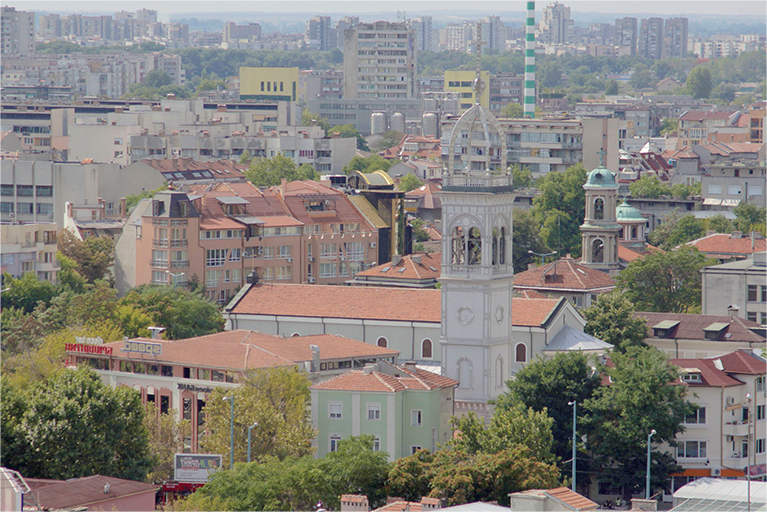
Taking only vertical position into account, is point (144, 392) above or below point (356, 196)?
below

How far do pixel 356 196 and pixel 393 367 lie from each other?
180ft

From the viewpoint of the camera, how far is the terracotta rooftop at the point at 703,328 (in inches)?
3369

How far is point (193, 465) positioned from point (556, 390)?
1453cm

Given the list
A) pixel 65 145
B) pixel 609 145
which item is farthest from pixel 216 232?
pixel 65 145

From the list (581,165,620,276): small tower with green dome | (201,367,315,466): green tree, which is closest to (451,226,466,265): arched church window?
(201,367,315,466): green tree

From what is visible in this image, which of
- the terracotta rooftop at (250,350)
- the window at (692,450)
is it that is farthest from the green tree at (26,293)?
the window at (692,450)

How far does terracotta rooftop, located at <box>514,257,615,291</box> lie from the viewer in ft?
330

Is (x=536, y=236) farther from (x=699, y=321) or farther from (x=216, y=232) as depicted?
(x=699, y=321)

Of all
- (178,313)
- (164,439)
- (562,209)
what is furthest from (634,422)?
(562,209)

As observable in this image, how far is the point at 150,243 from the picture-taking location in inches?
4257

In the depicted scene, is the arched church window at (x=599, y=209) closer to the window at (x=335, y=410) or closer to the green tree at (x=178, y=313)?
the green tree at (x=178, y=313)

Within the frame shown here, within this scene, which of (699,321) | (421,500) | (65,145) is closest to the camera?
(421,500)

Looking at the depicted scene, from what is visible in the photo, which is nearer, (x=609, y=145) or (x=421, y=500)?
(x=421, y=500)

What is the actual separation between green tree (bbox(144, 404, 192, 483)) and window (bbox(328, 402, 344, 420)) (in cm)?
513
